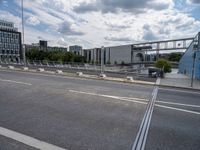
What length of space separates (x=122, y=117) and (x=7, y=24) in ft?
446

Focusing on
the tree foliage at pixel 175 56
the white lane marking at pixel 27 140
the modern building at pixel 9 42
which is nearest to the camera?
the white lane marking at pixel 27 140

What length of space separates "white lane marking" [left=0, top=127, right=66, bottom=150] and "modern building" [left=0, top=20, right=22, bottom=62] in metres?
116

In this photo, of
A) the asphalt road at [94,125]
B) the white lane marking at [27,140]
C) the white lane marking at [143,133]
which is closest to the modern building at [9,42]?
the asphalt road at [94,125]

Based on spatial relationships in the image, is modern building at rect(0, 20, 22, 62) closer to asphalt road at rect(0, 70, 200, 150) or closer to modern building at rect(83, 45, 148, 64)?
modern building at rect(83, 45, 148, 64)

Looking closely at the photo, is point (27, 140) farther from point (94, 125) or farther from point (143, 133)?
point (143, 133)

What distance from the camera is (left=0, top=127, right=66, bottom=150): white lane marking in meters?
3.38

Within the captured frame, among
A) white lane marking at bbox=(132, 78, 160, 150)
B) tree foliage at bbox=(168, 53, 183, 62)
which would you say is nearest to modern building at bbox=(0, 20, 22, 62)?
Result: tree foliage at bbox=(168, 53, 183, 62)

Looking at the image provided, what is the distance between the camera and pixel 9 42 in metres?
112

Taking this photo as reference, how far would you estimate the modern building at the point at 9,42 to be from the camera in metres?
108

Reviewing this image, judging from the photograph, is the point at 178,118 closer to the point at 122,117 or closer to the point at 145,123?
the point at 145,123

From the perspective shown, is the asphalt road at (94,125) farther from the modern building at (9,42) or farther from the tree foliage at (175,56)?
the modern building at (9,42)

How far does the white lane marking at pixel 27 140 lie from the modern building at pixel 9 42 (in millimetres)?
116192

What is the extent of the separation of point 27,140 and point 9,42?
4943 inches

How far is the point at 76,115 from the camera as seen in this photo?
536 cm
